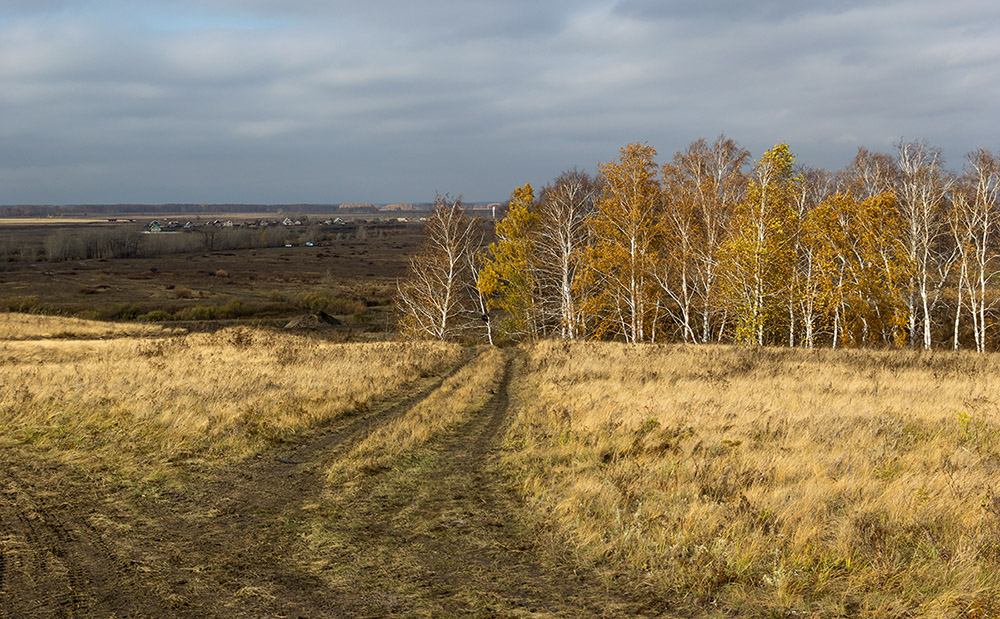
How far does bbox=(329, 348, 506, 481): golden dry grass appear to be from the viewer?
10.3 meters

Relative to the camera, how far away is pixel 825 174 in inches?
1929

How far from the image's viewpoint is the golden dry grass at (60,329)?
45.8 m

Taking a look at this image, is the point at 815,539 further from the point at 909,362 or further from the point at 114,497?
the point at 909,362

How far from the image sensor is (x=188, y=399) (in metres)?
14.0

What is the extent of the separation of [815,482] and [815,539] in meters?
1.85

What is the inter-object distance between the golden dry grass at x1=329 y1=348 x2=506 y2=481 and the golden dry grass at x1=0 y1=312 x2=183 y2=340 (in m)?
38.4

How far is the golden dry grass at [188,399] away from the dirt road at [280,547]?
96cm

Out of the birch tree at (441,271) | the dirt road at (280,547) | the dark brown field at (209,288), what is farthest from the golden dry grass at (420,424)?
the dark brown field at (209,288)

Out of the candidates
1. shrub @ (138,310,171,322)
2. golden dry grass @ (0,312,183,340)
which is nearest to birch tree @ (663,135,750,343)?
golden dry grass @ (0,312,183,340)

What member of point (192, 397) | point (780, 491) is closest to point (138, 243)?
point (192, 397)

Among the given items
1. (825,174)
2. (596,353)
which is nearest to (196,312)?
(596,353)

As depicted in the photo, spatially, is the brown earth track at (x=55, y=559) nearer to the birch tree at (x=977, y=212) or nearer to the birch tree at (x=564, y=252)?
the birch tree at (x=564, y=252)

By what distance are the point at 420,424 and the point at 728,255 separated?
2372 cm

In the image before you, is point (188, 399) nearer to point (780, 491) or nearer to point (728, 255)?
point (780, 491)
